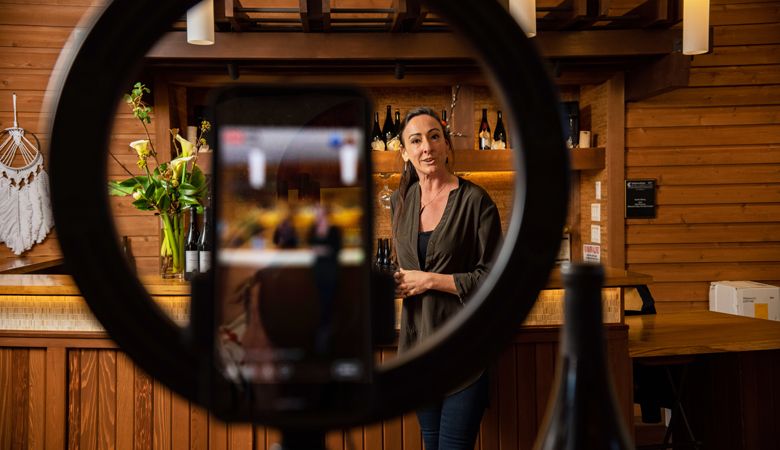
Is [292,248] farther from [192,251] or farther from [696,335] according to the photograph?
[696,335]

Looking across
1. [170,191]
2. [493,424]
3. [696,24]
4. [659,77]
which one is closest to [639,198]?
[659,77]

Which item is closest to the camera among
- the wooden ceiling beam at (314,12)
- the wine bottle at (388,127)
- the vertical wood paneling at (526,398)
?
the vertical wood paneling at (526,398)

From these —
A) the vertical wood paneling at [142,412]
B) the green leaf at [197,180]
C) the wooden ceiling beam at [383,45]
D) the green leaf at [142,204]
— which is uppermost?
the wooden ceiling beam at [383,45]

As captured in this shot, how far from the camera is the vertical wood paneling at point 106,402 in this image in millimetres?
2348

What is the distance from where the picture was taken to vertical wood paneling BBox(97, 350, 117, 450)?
2.35 m

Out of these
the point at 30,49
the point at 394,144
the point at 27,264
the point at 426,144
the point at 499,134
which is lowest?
the point at 27,264

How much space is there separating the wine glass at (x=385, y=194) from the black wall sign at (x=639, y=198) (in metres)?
1.54

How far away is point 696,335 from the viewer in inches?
110

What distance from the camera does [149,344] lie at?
0.21 metres

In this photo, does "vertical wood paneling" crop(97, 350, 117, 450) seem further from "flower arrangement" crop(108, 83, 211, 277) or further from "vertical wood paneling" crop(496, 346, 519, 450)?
"vertical wood paneling" crop(496, 346, 519, 450)

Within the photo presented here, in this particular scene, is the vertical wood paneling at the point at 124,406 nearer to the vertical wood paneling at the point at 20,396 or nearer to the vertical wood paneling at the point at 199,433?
the vertical wood paneling at the point at 199,433

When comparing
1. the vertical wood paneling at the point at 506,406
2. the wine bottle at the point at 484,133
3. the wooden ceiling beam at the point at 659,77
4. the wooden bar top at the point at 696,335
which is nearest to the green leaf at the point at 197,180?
the vertical wood paneling at the point at 506,406

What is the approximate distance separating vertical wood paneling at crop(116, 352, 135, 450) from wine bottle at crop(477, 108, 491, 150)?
8.46 feet

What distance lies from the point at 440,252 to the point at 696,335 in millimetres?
1437
